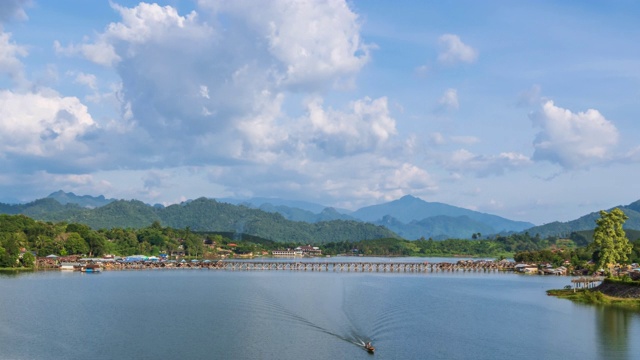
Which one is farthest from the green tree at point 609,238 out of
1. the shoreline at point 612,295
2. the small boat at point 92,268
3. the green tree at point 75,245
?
the green tree at point 75,245

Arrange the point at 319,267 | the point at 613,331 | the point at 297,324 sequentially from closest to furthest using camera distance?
the point at 613,331 → the point at 297,324 → the point at 319,267

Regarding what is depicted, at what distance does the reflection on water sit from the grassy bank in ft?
7.67

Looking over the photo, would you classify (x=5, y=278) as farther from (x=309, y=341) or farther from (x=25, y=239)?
(x=309, y=341)

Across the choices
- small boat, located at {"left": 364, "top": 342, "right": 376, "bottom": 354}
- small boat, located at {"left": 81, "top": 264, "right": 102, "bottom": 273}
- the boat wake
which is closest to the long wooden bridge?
small boat, located at {"left": 81, "top": 264, "right": 102, "bottom": 273}

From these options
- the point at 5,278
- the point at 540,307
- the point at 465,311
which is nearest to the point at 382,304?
the point at 465,311

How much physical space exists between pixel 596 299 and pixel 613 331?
64.8 feet

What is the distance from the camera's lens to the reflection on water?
43531 millimetres

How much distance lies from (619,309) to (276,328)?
36.7 m

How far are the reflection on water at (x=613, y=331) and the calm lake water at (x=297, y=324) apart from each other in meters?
0.08

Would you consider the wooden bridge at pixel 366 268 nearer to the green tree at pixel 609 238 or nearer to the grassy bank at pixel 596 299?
the grassy bank at pixel 596 299

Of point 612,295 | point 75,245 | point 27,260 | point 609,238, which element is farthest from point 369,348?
point 75,245

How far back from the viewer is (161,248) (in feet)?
583

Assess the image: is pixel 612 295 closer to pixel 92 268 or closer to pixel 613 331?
pixel 613 331

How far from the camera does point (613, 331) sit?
169 ft
